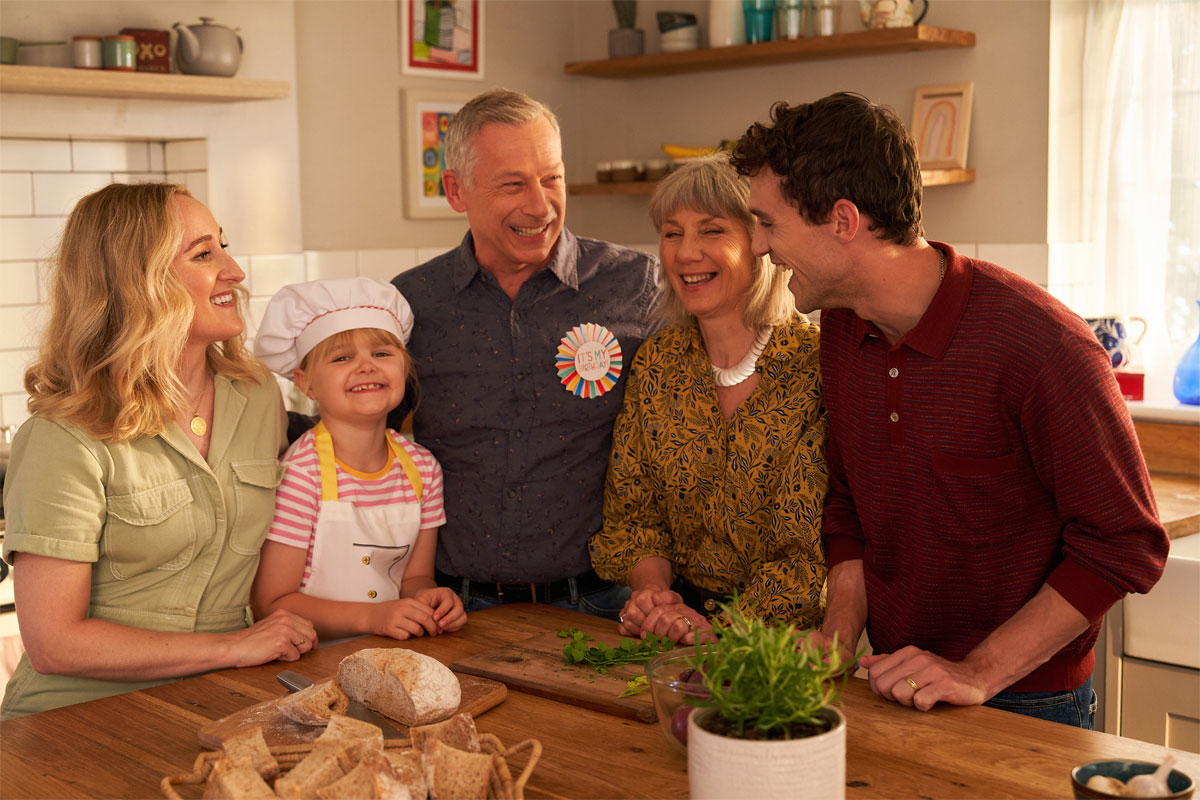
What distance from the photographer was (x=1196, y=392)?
11.7ft

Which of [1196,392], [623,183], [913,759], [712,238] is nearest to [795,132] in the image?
[712,238]

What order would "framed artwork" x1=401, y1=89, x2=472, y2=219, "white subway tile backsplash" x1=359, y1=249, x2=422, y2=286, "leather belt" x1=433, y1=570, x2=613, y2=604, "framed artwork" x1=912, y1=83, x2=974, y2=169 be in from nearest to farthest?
"leather belt" x1=433, y1=570, x2=613, y2=604 < "framed artwork" x1=912, y1=83, x2=974, y2=169 < "white subway tile backsplash" x1=359, y1=249, x2=422, y2=286 < "framed artwork" x1=401, y1=89, x2=472, y2=219

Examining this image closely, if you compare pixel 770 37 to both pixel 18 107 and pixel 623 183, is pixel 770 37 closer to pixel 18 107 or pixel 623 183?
pixel 623 183

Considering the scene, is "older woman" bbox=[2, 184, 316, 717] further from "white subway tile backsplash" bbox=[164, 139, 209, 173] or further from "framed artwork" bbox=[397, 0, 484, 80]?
"framed artwork" bbox=[397, 0, 484, 80]

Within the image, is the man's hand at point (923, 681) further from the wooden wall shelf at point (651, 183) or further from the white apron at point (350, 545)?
the wooden wall shelf at point (651, 183)

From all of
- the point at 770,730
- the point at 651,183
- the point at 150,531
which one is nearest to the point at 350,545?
the point at 150,531

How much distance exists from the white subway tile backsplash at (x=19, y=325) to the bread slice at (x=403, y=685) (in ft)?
8.49

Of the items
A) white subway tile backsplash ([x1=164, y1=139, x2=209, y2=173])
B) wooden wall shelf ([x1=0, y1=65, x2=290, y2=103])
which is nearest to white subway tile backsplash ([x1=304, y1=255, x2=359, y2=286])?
white subway tile backsplash ([x1=164, y1=139, x2=209, y2=173])

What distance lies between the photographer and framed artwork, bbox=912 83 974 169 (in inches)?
160

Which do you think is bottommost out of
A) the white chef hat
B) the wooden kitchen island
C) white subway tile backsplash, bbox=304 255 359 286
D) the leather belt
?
the leather belt

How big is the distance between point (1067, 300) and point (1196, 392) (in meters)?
0.56

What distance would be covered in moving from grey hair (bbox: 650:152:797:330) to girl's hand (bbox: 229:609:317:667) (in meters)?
0.97

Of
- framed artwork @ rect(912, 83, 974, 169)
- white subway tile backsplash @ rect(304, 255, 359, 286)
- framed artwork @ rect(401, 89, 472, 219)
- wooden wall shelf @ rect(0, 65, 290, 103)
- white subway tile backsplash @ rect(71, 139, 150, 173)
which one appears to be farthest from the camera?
framed artwork @ rect(401, 89, 472, 219)

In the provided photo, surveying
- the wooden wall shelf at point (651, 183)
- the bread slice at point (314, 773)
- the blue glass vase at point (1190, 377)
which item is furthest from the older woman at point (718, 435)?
the blue glass vase at point (1190, 377)
